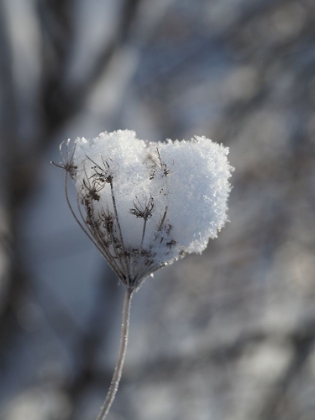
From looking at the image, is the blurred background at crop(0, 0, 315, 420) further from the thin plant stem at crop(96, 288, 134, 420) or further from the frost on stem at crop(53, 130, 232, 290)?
the thin plant stem at crop(96, 288, 134, 420)

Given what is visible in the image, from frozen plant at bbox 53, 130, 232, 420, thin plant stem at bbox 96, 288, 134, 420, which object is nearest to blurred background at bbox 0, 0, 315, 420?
frozen plant at bbox 53, 130, 232, 420

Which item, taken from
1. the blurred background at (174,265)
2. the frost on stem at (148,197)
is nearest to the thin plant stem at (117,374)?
the frost on stem at (148,197)

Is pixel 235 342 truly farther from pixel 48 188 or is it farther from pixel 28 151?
pixel 28 151

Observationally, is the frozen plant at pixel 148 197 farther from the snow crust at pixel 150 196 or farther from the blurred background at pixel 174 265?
the blurred background at pixel 174 265

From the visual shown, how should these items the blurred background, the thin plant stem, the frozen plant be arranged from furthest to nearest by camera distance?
the blurred background < the frozen plant < the thin plant stem

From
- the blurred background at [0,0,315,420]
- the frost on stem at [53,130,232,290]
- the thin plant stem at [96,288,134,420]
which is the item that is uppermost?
the blurred background at [0,0,315,420]

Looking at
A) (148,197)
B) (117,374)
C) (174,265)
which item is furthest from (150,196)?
(174,265)

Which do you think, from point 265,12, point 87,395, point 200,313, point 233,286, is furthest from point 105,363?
point 265,12
